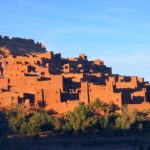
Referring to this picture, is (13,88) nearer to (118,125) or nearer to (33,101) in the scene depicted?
(33,101)

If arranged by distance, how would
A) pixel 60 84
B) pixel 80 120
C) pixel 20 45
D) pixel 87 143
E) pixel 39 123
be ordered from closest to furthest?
pixel 39 123 → pixel 87 143 → pixel 80 120 → pixel 60 84 → pixel 20 45

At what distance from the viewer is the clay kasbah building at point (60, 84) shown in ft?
138

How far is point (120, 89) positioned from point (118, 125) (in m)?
3.82

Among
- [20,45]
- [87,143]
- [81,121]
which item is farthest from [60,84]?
[20,45]

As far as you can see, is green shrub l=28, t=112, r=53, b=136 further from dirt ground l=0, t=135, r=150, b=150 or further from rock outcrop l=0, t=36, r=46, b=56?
rock outcrop l=0, t=36, r=46, b=56

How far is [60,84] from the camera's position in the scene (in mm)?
43719

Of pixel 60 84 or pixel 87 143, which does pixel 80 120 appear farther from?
pixel 60 84

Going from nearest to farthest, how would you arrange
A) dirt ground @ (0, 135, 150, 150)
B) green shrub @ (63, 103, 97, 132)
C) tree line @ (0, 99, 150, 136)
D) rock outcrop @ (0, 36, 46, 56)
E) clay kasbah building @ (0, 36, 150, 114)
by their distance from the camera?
dirt ground @ (0, 135, 150, 150), tree line @ (0, 99, 150, 136), green shrub @ (63, 103, 97, 132), clay kasbah building @ (0, 36, 150, 114), rock outcrop @ (0, 36, 46, 56)

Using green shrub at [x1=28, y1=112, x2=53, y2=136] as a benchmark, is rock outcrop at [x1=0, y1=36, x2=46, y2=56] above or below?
above

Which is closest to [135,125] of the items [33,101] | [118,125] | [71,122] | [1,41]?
Result: [118,125]

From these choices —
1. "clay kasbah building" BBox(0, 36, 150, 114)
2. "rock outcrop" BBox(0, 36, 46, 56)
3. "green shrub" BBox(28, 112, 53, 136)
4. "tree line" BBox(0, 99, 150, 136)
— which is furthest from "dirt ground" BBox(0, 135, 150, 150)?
"rock outcrop" BBox(0, 36, 46, 56)

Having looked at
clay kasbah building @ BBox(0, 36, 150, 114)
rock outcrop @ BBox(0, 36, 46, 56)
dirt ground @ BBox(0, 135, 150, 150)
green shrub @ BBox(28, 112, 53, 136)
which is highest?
rock outcrop @ BBox(0, 36, 46, 56)

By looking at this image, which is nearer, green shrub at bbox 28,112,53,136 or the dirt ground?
the dirt ground

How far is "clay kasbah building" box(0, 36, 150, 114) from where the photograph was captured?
4212cm
